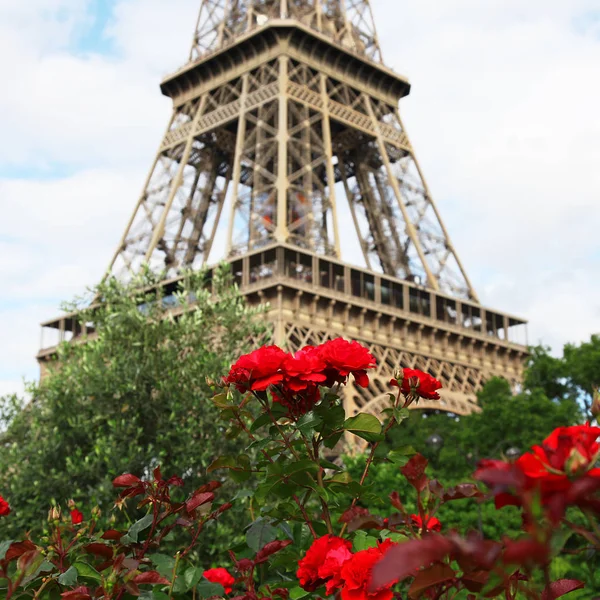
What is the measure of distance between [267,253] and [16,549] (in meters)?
29.6

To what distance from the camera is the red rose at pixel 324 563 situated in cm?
314

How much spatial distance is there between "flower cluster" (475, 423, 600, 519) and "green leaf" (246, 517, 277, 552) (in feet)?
8.45

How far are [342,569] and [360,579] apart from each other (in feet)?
0.34

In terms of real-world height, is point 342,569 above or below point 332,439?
below

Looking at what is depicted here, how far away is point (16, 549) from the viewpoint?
3.75 metres

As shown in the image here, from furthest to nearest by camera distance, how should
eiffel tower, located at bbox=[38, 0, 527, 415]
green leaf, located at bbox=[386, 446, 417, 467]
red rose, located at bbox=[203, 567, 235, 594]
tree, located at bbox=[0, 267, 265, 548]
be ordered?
eiffel tower, located at bbox=[38, 0, 527, 415]
tree, located at bbox=[0, 267, 265, 548]
red rose, located at bbox=[203, 567, 235, 594]
green leaf, located at bbox=[386, 446, 417, 467]

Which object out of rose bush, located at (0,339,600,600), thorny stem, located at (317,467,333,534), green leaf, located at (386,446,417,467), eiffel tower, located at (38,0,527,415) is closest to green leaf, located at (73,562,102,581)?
rose bush, located at (0,339,600,600)

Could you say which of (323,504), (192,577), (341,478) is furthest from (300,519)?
(192,577)

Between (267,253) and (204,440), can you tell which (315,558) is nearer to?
(204,440)

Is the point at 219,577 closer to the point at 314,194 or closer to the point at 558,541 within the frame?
the point at 558,541

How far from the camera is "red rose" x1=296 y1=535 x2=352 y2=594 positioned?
314cm

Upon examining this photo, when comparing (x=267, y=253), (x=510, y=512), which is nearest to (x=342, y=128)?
(x=267, y=253)

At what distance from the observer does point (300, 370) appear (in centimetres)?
367

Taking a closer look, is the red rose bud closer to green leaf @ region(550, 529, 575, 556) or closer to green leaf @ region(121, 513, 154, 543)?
green leaf @ region(121, 513, 154, 543)
